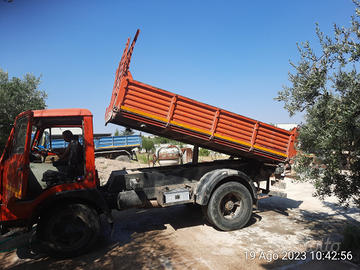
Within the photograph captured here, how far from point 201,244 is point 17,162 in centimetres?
348

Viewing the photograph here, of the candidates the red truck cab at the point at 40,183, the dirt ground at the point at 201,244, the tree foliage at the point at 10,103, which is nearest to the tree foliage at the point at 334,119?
the dirt ground at the point at 201,244

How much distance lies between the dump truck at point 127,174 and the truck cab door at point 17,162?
13 millimetres

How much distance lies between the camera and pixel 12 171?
12.3 feet

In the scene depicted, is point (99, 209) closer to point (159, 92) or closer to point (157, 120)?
point (157, 120)

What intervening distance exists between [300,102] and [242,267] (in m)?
2.83

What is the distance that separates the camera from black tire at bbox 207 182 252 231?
198 inches

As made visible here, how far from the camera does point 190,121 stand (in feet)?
16.0

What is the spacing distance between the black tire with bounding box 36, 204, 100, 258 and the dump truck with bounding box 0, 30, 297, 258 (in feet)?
0.05

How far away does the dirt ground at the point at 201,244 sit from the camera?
370 cm

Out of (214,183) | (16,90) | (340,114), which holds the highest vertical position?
(16,90)

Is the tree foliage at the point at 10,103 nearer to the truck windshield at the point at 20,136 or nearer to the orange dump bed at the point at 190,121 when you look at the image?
the truck windshield at the point at 20,136

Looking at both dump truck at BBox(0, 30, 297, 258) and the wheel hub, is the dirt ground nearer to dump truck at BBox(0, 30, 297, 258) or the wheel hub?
dump truck at BBox(0, 30, 297, 258)

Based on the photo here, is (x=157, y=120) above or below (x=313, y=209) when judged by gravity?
above

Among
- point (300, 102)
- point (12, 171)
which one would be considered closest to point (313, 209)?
point (300, 102)
